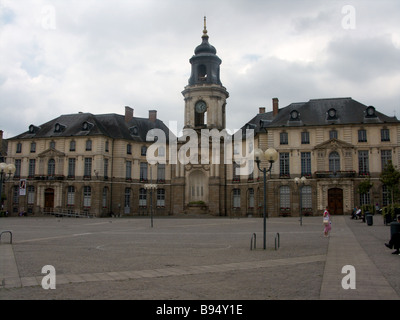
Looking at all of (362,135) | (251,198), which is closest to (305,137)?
(362,135)

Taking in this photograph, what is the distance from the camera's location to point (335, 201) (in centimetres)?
4947

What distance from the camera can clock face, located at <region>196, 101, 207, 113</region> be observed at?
60500 mm

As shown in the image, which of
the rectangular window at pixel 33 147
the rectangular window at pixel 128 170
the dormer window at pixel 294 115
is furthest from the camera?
the rectangular window at pixel 128 170

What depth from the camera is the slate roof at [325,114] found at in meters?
50.1

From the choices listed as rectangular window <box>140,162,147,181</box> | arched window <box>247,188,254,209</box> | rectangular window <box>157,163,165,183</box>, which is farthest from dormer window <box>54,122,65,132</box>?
arched window <box>247,188,254,209</box>

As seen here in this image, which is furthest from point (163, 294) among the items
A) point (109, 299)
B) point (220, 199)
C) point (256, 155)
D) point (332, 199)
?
point (220, 199)

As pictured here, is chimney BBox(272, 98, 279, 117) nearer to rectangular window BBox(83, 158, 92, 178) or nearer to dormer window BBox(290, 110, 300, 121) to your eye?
dormer window BBox(290, 110, 300, 121)

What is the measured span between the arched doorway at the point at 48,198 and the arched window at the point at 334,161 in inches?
1510

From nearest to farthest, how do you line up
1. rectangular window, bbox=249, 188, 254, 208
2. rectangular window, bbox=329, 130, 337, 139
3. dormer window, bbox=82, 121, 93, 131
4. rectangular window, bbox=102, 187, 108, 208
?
rectangular window, bbox=329, 130, 337, 139 < rectangular window, bbox=249, 188, 254, 208 < rectangular window, bbox=102, 187, 108, 208 < dormer window, bbox=82, 121, 93, 131

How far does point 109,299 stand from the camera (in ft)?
26.6

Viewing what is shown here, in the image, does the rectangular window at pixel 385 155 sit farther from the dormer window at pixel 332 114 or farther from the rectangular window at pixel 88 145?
the rectangular window at pixel 88 145

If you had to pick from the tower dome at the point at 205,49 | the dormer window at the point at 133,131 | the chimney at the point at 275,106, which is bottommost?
the dormer window at the point at 133,131

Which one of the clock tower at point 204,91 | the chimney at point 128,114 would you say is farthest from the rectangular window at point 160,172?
the chimney at point 128,114

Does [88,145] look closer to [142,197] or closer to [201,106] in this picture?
[142,197]
